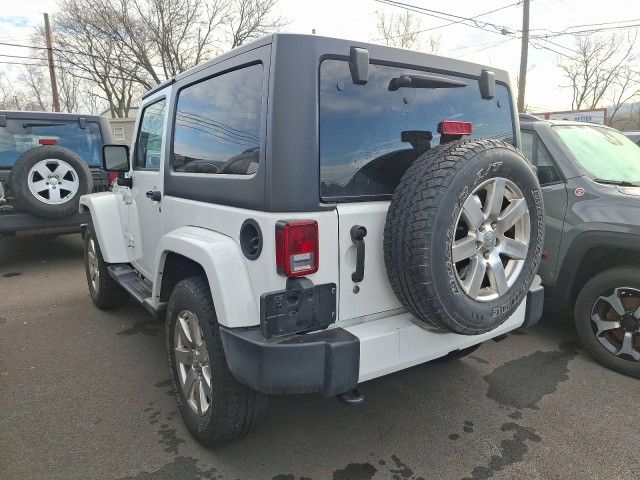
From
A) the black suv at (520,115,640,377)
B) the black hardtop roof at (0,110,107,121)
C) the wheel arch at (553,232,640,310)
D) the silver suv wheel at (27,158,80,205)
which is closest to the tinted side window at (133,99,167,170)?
the silver suv wheel at (27,158,80,205)

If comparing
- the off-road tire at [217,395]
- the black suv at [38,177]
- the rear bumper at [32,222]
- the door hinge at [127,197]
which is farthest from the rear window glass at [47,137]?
the off-road tire at [217,395]

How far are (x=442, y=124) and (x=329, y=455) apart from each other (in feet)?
6.10

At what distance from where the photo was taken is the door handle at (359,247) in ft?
6.87

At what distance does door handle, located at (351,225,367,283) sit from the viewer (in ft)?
6.87

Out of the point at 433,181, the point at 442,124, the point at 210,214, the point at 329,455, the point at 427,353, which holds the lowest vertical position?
the point at 329,455

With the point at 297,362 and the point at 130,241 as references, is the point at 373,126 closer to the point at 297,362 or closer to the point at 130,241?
the point at 297,362

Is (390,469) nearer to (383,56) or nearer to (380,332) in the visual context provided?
(380,332)

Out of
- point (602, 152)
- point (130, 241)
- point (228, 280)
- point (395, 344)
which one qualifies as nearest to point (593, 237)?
point (602, 152)

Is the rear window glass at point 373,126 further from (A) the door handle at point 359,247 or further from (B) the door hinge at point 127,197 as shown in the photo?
(B) the door hinge at point 127,197

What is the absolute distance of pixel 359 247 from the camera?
83.0 inches

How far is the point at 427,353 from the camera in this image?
7.49 ft

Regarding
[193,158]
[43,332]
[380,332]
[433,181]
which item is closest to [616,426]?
[380,332]

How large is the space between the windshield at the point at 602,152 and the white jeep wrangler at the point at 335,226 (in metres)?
1.57

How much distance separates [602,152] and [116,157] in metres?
4.22
